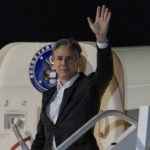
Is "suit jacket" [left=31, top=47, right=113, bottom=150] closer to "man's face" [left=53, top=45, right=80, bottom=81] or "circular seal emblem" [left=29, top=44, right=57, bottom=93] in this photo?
"man's face" [left=53, top=45, right=80, bottom=81]

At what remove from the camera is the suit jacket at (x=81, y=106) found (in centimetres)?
250

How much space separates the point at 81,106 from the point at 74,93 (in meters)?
0.12

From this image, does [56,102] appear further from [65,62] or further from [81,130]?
[81,130]

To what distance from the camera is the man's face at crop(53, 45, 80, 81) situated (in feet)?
8.56

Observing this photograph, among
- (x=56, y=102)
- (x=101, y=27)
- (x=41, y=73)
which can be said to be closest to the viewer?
(x=101, y=27)

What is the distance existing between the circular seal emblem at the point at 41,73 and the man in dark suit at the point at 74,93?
418 millimetres

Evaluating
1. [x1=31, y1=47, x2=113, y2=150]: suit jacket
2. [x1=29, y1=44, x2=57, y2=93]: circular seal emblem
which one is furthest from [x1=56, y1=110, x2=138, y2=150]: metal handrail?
[x1=29, y1=44, x2=57, y2=93]: circular seal emblem

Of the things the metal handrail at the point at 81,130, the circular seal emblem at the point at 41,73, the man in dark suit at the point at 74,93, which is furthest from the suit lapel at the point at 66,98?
the circular seal emblem at the point at 41,73

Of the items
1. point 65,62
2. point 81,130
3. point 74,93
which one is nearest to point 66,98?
point 74,93

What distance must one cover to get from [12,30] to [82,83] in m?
2.99

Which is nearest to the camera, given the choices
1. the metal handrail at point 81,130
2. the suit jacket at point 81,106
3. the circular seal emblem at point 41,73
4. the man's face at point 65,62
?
the metal handrail at point 81,130

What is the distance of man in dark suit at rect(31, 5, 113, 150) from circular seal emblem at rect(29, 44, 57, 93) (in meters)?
0.42

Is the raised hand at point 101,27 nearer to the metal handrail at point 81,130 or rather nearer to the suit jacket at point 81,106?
the suit jacket at point 81,106

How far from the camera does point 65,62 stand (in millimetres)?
2598
